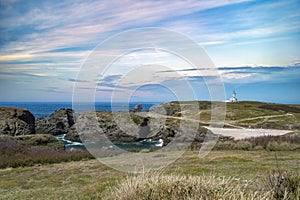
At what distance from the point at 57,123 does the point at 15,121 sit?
1125 cm

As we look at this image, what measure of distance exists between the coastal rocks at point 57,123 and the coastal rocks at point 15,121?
332 cm

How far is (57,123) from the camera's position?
57.9 meters

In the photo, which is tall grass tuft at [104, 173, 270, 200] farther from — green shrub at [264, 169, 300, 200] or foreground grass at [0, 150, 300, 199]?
foreground grass at [0, 150, 300, 199]

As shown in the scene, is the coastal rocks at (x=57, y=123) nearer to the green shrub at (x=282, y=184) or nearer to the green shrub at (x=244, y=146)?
the green shrub at (x=244, y=146)

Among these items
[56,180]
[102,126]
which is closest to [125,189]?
[56,180]

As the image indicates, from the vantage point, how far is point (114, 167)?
17953 mm

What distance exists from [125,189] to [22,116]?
4836cm

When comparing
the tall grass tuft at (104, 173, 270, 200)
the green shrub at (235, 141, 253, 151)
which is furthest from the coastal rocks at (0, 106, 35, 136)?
the tall grass tuft at (104, 173, 270, 200)

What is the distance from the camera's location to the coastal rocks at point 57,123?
56.5 metres

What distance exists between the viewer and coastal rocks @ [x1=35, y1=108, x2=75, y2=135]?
5653 centimetres

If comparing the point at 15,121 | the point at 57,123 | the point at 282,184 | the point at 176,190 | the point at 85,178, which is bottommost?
the point at 57,123

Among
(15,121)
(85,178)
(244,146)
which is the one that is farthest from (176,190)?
(15,121)

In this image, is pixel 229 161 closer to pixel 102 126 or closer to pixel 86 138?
pixel 86 138

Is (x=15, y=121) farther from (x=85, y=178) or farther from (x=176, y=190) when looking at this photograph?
(x=176, y=190)
